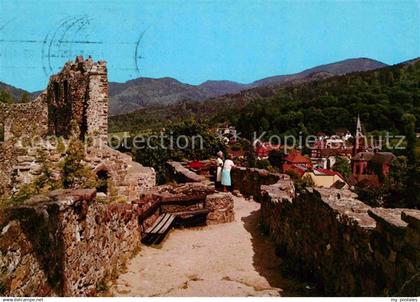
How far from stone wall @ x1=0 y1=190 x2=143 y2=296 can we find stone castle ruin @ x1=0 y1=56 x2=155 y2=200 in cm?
129

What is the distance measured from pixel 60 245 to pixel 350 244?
144 inches

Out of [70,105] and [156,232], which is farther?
[70,105]

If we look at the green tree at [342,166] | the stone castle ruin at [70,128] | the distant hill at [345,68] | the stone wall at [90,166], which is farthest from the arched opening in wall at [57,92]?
the distant hill at [345,68]

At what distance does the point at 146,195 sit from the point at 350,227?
6.92m

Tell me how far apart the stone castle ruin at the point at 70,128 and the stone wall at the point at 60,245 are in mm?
1290

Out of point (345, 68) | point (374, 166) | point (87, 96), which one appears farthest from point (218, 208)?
point (345, 68)

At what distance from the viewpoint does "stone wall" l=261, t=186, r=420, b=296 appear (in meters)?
4.86

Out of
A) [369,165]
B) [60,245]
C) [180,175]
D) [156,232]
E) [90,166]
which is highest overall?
[90,166]

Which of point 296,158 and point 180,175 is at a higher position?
point 180,175

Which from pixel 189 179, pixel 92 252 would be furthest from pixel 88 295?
pixel 189 179

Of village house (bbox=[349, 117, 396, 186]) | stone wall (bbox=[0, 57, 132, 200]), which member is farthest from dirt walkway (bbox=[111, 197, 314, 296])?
village house (bbox=[349, 117, 396, 186])

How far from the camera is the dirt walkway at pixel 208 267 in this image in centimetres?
747

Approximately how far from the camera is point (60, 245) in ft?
18.8

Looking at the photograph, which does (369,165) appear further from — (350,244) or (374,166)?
(350,244)
